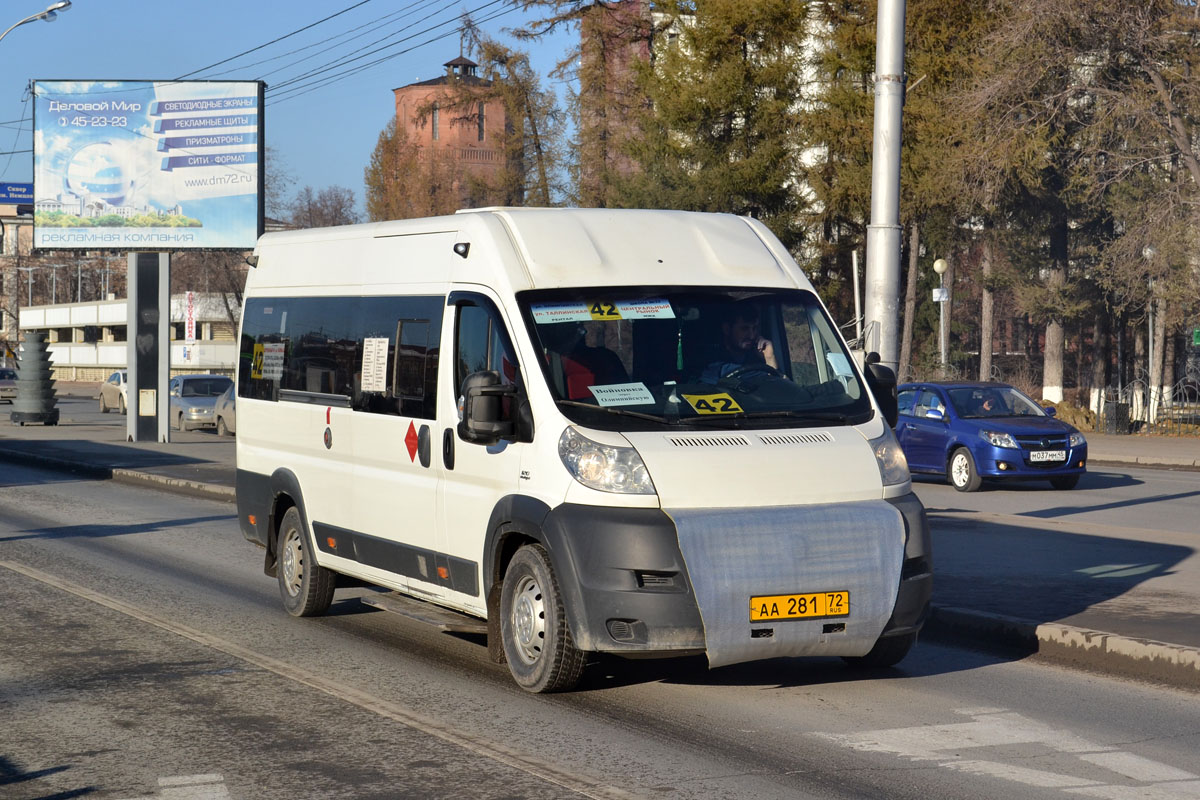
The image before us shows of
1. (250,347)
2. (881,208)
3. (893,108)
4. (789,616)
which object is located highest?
(893,108)

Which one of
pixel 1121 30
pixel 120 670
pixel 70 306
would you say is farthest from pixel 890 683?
pixel 70 306

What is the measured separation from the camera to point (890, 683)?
7910 millimetres

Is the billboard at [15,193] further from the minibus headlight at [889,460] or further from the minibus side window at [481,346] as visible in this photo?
the minibus headlight at [889,460]

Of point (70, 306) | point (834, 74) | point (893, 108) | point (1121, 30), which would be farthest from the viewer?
point (70, 306)

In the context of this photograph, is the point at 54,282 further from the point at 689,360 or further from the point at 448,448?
the point at 689,360

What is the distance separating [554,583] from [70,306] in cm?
10702

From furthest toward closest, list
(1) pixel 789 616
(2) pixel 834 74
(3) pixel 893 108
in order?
1. (2) pixel 834 74
2. (3) pixel 893 108
3. (1) pixel 789 616

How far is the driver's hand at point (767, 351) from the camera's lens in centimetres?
793

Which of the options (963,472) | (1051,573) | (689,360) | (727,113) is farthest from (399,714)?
(727,113)

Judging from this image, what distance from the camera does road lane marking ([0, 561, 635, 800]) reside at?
5812mm

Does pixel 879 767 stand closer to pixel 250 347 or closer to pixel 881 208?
pixel 250 347

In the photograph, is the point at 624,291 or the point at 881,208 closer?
the point at 624,291

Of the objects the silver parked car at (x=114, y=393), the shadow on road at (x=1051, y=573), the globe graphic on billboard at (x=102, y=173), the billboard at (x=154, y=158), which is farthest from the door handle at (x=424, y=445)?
the silver parked car at (x=114, y=393)

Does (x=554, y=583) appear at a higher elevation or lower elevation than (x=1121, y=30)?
lower
